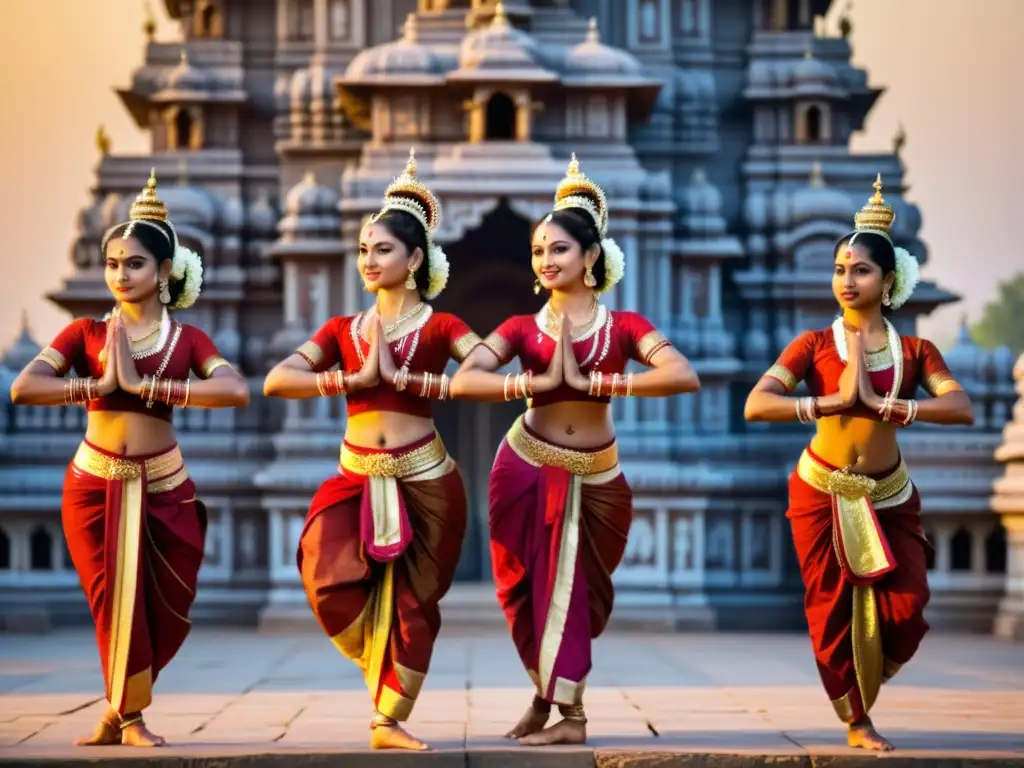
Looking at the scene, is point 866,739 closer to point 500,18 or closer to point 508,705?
point 508,705

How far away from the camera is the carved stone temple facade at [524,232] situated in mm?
15055

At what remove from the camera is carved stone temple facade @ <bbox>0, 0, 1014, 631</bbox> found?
49.4ft

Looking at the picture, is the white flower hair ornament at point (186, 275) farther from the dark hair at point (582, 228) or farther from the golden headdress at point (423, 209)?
the dark hair at point (582, 228)

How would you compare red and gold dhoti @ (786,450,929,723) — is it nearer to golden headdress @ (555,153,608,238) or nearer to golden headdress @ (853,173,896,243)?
golden headdress @ (853,173,896,243)

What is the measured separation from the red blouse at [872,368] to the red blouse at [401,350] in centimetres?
130

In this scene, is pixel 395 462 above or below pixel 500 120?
below

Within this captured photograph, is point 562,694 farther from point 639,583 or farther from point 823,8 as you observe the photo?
point 823,8

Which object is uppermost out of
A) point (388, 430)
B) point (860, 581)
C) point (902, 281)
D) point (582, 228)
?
point (582, 228)

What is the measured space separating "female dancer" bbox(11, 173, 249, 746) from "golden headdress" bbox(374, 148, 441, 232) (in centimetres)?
96

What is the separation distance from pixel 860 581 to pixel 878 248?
53.6 inches

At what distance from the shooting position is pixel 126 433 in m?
7.74

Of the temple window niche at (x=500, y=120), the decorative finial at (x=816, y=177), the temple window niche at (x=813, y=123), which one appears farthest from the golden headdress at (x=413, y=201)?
the temple window niche at (x=813, y=123)

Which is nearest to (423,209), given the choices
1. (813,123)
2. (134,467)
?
(134,467)

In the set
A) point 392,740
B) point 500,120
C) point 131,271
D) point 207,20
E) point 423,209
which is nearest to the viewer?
point 392,740
